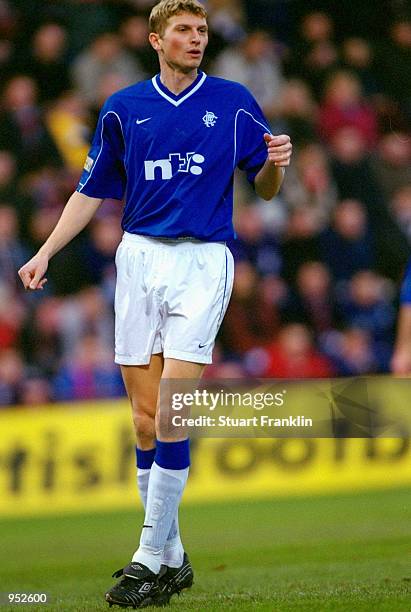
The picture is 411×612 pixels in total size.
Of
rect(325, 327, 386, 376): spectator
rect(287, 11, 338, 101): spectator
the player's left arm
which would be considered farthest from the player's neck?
rect(287, 11, 338, 101): spectator

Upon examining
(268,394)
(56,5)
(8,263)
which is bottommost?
(8,263)

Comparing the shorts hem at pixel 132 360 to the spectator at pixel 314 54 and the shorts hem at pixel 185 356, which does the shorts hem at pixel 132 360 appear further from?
the spectator at pixel 314 54

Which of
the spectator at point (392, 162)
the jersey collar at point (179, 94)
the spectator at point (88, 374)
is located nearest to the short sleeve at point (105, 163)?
the jersey collar at point (179, 94)

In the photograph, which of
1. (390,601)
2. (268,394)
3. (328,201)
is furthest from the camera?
(328,201)

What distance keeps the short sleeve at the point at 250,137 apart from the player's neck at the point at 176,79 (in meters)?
0.22

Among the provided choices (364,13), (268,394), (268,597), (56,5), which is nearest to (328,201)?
(364,13)

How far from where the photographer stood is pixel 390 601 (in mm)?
3959

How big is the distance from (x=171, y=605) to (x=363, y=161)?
6615 millimetres

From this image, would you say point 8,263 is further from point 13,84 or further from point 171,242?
point 171,242

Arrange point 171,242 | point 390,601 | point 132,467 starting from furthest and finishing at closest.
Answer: point 132,467 → point 171,242 → point 390,601

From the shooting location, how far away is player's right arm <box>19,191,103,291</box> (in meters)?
4.14

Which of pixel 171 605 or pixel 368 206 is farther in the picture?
pixel 368 206

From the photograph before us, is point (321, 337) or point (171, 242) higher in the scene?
point (171, 242)

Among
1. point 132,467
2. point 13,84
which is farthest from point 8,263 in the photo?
point 132,467
